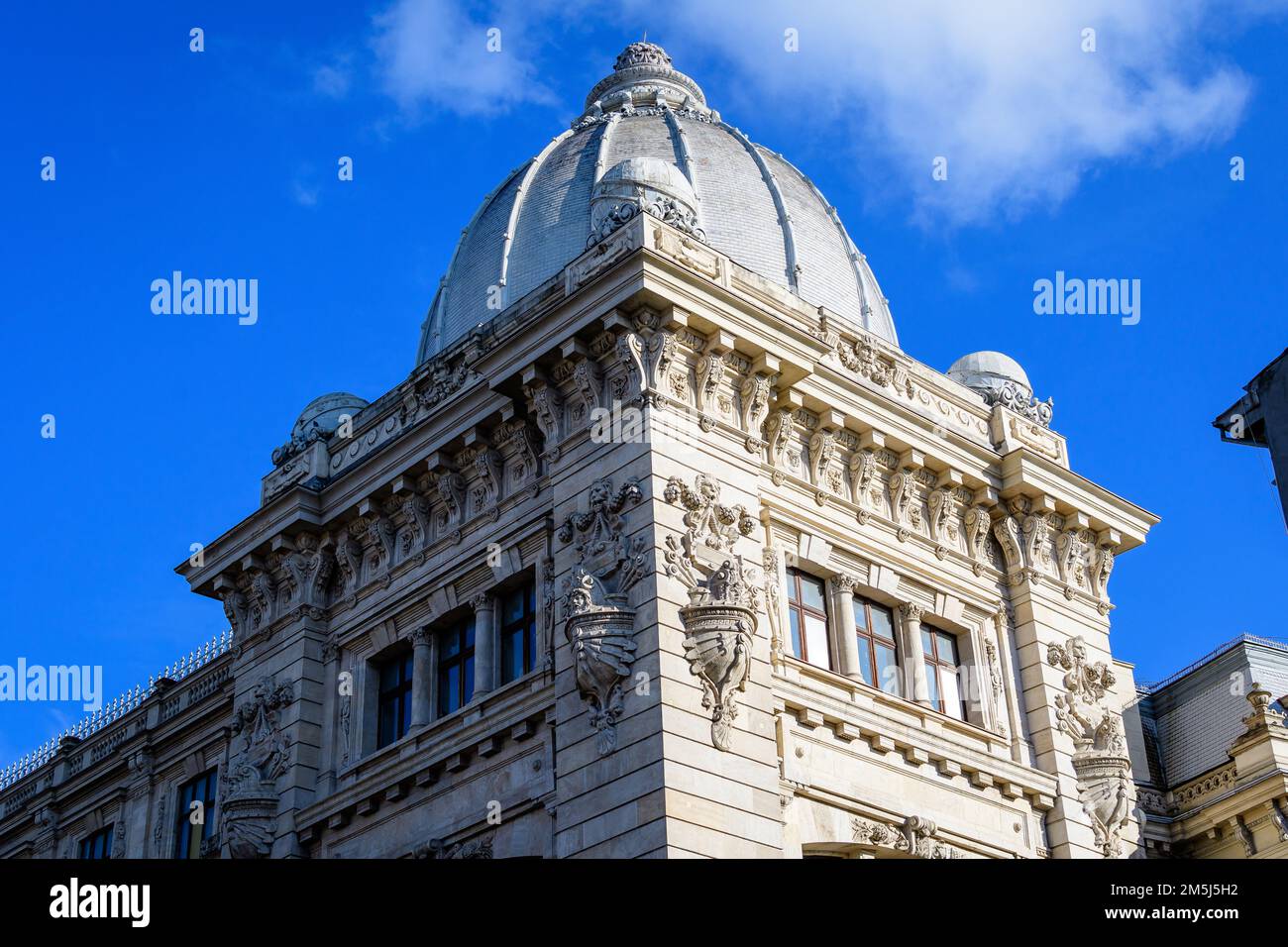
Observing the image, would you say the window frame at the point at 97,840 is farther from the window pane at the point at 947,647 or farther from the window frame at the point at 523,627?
the window pane at the point at 947,647

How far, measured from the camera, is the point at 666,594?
27.8 m

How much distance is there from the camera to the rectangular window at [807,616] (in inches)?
1225

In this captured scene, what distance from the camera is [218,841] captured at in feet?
112

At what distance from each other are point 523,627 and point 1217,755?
18.2 meters

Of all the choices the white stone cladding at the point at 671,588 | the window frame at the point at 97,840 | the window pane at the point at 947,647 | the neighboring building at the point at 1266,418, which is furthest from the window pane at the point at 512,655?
the window frame at the point at 97,840

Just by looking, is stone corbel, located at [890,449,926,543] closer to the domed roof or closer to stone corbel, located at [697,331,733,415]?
stone corbel, located at [697,331,733,415]

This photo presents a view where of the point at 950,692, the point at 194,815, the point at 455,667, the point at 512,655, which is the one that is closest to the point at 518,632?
the point at 512,655

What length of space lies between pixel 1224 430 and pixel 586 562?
10657mm

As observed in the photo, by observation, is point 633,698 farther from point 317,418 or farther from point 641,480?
point 317,418

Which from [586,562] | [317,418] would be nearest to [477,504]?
[586,562]

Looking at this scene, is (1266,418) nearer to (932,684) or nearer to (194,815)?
(932,684)

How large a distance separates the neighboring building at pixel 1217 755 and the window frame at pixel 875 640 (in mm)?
7960

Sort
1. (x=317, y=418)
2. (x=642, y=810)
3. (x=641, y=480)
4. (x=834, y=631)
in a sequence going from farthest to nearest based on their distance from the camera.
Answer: (x=317, y=418) → (x=834, y=631) → (x=641, y=480) → (x=642, y=810)

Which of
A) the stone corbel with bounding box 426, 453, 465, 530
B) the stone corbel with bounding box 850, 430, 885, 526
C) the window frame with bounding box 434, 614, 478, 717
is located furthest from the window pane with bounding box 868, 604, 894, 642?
the stone corbel with bounding box 426, 453, 465, 530
